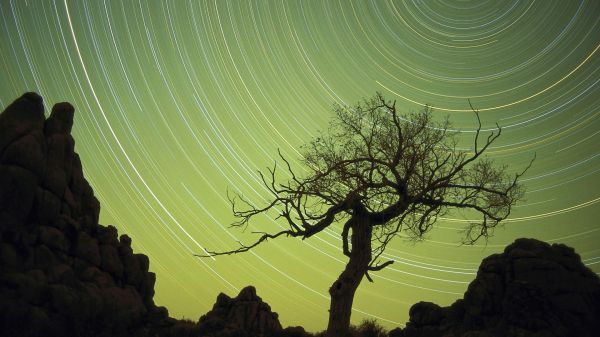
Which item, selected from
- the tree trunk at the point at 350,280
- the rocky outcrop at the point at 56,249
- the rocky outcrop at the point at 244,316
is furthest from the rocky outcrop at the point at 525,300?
the rocky outcrop at the point at 56,249

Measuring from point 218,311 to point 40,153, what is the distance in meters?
13.3

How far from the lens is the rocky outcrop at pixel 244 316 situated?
2502cm

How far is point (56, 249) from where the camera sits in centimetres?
2411

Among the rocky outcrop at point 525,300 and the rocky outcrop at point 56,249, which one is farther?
the rocky outcrop at point 56,249

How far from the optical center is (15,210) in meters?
23.1

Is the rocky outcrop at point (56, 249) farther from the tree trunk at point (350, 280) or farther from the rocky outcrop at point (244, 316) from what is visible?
the tree trunk at point (350, 280)

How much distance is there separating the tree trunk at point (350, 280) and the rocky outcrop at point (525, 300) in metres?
4.23

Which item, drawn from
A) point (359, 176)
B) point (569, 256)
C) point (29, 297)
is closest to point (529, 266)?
point (569, 256)

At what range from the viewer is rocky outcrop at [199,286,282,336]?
2502cm

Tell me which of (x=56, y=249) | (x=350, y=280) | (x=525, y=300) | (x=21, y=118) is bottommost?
(x=56, y=249)

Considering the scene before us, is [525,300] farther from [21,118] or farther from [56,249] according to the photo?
[21,118]

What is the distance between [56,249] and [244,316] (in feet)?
35.4

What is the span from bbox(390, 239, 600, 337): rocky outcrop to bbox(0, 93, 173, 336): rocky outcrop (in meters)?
14.8

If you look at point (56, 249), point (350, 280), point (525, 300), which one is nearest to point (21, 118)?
point (56, 249)
